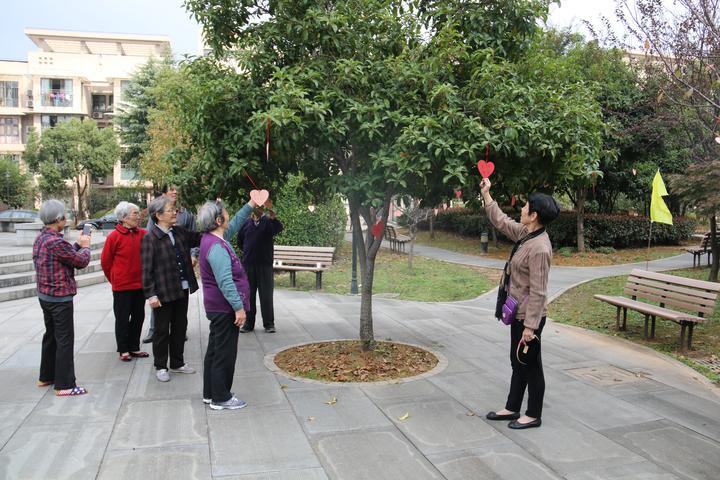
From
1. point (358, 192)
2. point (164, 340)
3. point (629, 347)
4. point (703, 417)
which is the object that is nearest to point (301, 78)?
point (358, 192)

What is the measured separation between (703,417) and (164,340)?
15.7ft

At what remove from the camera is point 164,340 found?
5492mm

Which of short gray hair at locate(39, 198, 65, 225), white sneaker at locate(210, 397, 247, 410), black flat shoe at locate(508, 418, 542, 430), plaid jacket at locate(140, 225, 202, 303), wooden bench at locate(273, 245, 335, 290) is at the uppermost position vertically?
short gray hair at locate(39, 198, 65, 225)

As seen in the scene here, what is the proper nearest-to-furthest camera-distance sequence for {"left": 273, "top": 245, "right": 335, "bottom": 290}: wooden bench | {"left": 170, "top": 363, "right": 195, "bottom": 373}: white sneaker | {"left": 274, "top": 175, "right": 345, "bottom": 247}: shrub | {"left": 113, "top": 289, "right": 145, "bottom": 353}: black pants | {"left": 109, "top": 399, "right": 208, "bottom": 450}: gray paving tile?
{"left": 109, "top": 399, "right": 208, "bottom": 450}: gray paving tile, {"left": 170, "top": 363, "right": 195, "bottom": 373}: white sneaker, {"left": 113, "top": 289, "right": 145, "bottom": 353}: black pants, {"left": 273, "top": 245, "right": 335, "bottom": 290}: wooden bench, {"left": 274, "top": 175, "right": 345, "bottom": 247}: shrub

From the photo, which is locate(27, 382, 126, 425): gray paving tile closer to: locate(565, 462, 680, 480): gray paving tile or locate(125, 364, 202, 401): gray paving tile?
locate(125, 364, 202, 401): gray paving tile

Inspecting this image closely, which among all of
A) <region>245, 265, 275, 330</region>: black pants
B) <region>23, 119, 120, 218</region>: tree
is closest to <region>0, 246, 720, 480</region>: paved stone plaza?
<region>245, 265, 275, 330</region>: black pants

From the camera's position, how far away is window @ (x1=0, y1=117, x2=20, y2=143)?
46.8 m

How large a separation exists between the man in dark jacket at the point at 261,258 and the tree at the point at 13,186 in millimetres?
38021

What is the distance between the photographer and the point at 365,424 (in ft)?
14.4

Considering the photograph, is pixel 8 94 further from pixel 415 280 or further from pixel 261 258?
pixel 261 258

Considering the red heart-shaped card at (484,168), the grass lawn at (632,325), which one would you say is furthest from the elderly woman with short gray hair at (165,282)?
the grass lawn at (632,325)

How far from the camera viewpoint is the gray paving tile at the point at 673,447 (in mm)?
3678

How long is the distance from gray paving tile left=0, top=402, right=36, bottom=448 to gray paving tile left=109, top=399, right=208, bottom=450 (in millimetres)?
728

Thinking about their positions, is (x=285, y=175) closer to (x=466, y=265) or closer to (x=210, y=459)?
(x=210, y=459)
